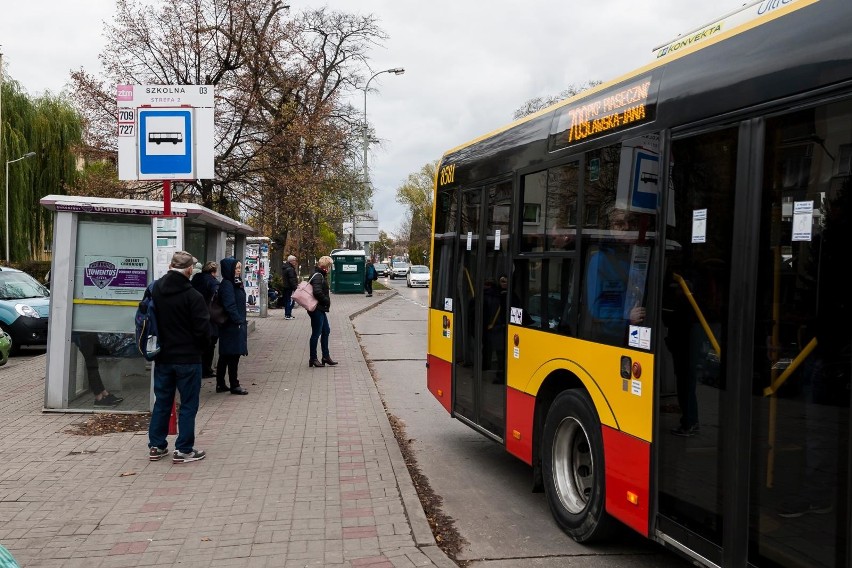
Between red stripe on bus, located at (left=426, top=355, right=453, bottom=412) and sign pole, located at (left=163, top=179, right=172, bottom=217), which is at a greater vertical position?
sign pole, located at (left=163, top=179, right=172, bottom=217)

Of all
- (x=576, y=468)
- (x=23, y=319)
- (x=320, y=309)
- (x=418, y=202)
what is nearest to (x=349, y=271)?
(x=23, y=319)

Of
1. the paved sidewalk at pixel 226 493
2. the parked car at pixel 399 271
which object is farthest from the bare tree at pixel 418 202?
the paved sidewalk at pixel 226 493

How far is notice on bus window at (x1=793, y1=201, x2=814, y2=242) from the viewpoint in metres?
3.19

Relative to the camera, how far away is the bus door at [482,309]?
21.0ft

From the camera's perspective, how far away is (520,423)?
5957 mm

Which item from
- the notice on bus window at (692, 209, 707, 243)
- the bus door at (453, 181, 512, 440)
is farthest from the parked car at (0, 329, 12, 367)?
the notice on bus window at (692, 209, 707, 243)

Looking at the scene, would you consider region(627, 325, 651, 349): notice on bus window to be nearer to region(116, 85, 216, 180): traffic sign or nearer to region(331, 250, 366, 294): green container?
region(116, 85, 216, 180): traffic sign

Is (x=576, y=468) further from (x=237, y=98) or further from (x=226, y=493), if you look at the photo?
(x=237, y=98)

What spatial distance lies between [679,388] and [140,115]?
6515mm

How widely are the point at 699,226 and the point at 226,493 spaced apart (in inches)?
162

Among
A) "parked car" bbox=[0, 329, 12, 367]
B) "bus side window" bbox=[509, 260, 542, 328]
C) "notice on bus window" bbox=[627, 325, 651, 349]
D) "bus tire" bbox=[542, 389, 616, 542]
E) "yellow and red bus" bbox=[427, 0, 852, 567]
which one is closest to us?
"yellow and red bus" bbox=[427, 0, 852, 567]

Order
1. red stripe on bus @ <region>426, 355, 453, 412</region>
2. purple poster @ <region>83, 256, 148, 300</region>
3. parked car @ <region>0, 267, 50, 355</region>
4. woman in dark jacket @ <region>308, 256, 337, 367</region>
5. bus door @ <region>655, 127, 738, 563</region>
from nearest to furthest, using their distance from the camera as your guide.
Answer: bus door @ <region>655, 127, 738, 563</region>, red stripe on bus @ <region>426, 355, 453, 412</region>, purple poster @ <region>83, 256, 148, 300</region>, woman in dark jacket @ <region>308, 256, 337, 367</region>, parked car @ <region>0, 267, 50, 355</region>

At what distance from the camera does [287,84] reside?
21.7m

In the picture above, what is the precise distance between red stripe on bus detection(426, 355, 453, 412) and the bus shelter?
3.13m
